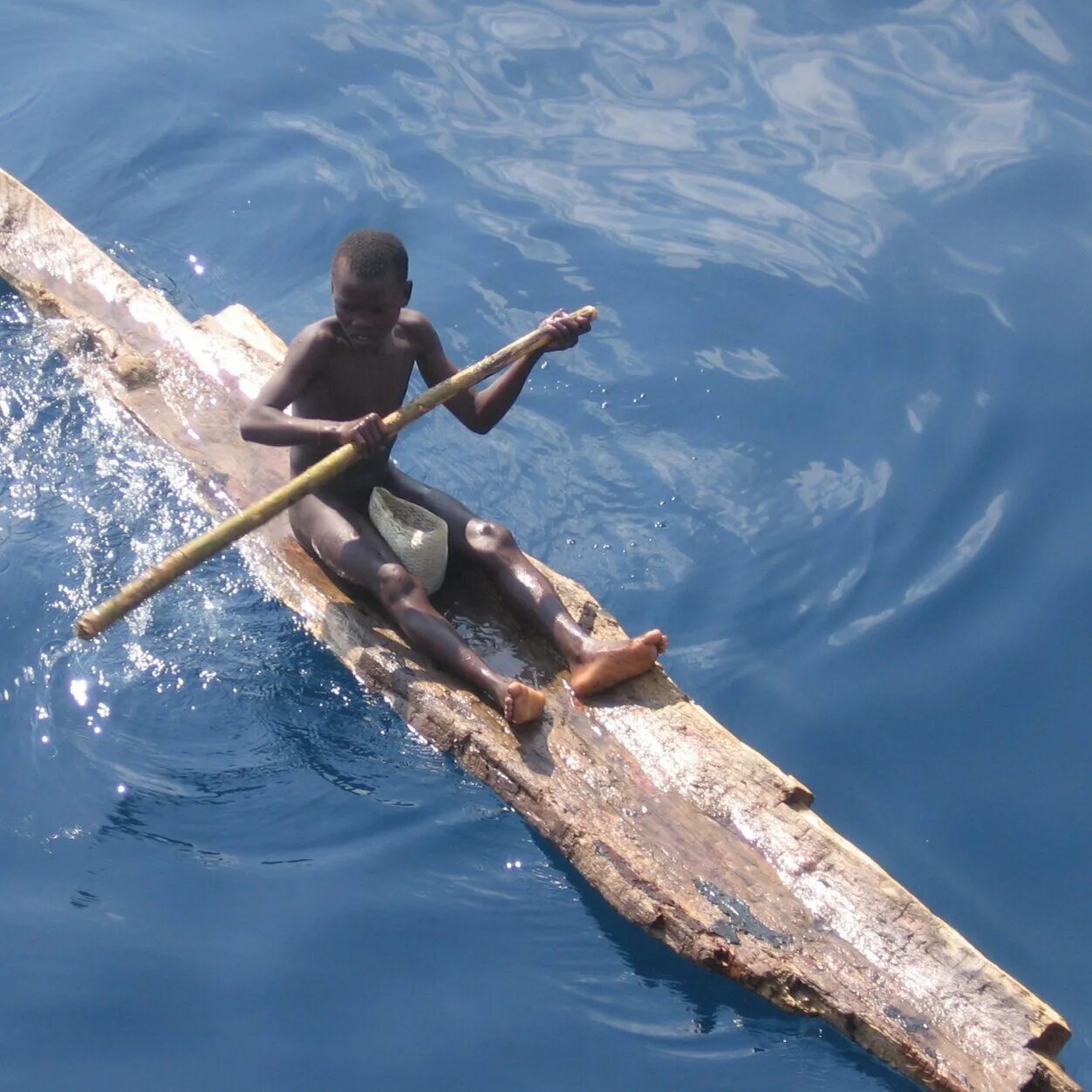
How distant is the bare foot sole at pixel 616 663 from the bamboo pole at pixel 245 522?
34.6 inches

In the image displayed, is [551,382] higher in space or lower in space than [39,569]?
higher

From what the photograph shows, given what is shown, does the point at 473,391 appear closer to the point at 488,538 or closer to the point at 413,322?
the point at 413,322

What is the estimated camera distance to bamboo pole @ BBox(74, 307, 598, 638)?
371 cm

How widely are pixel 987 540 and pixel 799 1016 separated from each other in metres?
2.25

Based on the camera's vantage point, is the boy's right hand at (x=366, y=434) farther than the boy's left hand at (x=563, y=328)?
No

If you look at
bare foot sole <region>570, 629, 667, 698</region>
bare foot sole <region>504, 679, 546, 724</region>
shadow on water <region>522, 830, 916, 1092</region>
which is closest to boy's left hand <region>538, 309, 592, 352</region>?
bare foot sole <region>570, 629, 667, 698</region>

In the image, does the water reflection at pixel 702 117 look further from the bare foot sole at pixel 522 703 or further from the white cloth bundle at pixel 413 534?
the bare foot sole at pixel 522 703

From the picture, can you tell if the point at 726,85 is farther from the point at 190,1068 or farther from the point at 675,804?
Answer: the point at 190,1068

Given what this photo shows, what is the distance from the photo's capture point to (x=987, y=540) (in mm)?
5043

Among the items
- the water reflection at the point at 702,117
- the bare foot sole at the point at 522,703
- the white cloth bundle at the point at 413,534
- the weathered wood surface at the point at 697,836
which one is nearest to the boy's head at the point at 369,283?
the white cloth bundle at the point at 413,534

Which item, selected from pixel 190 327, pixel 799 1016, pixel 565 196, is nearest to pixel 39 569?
pixel 190 327

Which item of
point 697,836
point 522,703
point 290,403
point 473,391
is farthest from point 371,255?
point 697,836

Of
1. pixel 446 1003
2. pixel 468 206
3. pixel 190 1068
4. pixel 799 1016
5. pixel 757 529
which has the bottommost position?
pixel 190 1068

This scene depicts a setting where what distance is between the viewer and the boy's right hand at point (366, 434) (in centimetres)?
384
